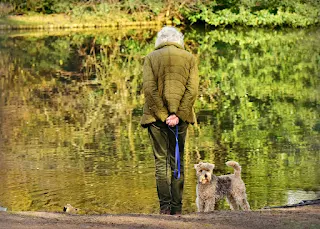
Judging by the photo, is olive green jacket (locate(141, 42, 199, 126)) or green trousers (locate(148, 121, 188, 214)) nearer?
olive green jacket (locate(141, 42, 199, 126))

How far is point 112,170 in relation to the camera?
1093cm

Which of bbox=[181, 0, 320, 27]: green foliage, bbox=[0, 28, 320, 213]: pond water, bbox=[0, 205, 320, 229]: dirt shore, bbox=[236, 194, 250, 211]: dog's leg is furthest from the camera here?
bbox=[181, 0, 320, 27]: green foliage

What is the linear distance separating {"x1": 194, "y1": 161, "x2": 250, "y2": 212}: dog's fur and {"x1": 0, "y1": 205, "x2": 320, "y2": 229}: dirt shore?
0.51 meters

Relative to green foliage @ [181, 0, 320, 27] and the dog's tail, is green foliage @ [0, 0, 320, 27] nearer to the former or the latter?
green foliage @ [181, 0, 320, 27]

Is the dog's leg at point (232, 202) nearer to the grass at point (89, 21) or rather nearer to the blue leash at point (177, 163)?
the blue leash at point (177, 163)

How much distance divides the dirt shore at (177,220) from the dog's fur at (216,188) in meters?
0.51

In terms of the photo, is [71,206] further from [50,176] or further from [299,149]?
[299,149]

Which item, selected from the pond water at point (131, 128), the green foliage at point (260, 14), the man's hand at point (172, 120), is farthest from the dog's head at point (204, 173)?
the green foliage at point (260, 14)

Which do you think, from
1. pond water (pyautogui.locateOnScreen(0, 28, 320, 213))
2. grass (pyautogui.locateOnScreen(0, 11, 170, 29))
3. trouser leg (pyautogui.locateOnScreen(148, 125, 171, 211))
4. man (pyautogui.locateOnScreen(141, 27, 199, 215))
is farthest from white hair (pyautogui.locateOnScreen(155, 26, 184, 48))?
grass (pyautogui.locateOnScreen(0, 11, 170, 29))

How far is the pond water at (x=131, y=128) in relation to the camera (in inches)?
385

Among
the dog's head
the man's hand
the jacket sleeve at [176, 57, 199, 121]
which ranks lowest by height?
the dog's head

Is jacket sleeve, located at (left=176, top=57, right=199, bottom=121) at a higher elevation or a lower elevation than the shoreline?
lower

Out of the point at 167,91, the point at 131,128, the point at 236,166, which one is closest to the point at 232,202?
the point at 236,166

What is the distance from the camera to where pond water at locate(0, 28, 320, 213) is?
9773 millimetres
